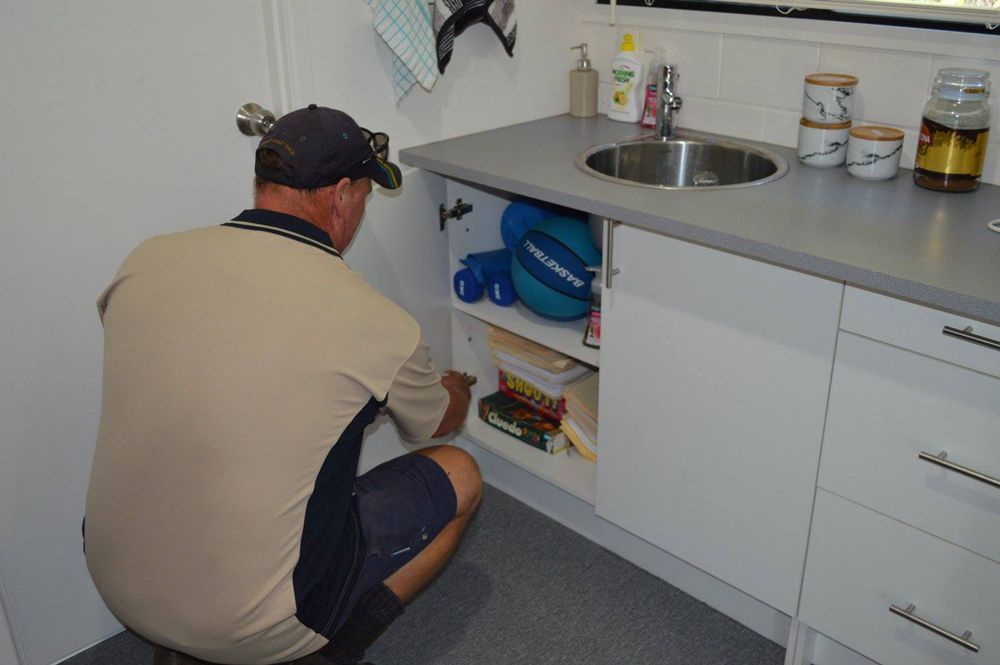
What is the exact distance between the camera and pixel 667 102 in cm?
217

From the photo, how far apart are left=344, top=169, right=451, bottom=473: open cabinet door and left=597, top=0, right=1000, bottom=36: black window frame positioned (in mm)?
680

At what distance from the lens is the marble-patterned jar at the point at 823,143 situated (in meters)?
1.90

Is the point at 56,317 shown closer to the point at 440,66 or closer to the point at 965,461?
the point at 440,66

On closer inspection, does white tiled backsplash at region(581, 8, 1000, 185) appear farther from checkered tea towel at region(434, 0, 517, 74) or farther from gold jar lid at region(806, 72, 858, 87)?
checkered tea towel at region(434, 0, 517, 74)

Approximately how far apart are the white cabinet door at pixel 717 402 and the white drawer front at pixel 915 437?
0.15 ft

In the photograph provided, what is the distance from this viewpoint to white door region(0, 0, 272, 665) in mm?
1599

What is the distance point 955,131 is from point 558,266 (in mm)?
836

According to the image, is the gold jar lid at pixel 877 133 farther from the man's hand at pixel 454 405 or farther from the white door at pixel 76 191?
the white door at pixel 76 191

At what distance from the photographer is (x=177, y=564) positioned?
53.2 inches

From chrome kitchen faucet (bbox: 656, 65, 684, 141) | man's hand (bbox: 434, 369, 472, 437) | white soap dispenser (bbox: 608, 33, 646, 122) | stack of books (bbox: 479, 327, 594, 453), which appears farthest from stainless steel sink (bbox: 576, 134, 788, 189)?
man's hand (bbox: 434, 369, 472, 437)

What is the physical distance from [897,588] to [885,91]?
3.25 feet

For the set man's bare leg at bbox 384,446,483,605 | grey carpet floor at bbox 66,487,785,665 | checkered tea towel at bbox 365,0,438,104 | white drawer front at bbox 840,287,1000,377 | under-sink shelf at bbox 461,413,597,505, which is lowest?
grey carpet floor at bbox 66,487,785,665

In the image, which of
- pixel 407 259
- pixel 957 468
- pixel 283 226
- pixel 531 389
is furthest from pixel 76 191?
pixel 957 468

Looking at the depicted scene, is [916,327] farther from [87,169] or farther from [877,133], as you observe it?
[87,169]
